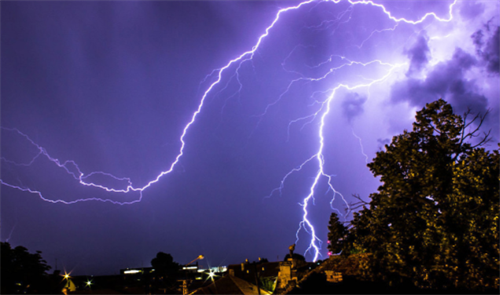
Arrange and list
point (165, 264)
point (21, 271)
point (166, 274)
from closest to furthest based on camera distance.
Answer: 1. point (21, 271)
2. point (166, 274)
3. point (165, 264)

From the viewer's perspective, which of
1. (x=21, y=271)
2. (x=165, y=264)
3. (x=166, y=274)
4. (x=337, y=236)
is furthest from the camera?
(x=165, y=264)

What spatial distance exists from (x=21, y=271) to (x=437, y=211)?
16.1m

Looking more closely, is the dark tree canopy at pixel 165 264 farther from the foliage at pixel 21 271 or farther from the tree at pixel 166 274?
the foliage at pixel 21 271

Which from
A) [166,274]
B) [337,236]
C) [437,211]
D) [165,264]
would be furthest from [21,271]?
[165,264]

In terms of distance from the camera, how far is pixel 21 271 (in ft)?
35.7

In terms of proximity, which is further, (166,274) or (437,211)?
(166,274)

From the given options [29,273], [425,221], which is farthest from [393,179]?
[29,273]

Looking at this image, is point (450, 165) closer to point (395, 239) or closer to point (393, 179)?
point (393, 179)

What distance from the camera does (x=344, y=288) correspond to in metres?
9.60

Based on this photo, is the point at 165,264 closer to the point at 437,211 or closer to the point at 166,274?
the point at 166,274

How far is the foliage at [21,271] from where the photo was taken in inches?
404

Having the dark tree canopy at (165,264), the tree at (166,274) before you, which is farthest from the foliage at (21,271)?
the dark tree canopy at (165,264)

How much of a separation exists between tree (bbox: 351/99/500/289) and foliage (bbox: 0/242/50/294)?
13.4 metres

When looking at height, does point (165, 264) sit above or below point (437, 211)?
above
